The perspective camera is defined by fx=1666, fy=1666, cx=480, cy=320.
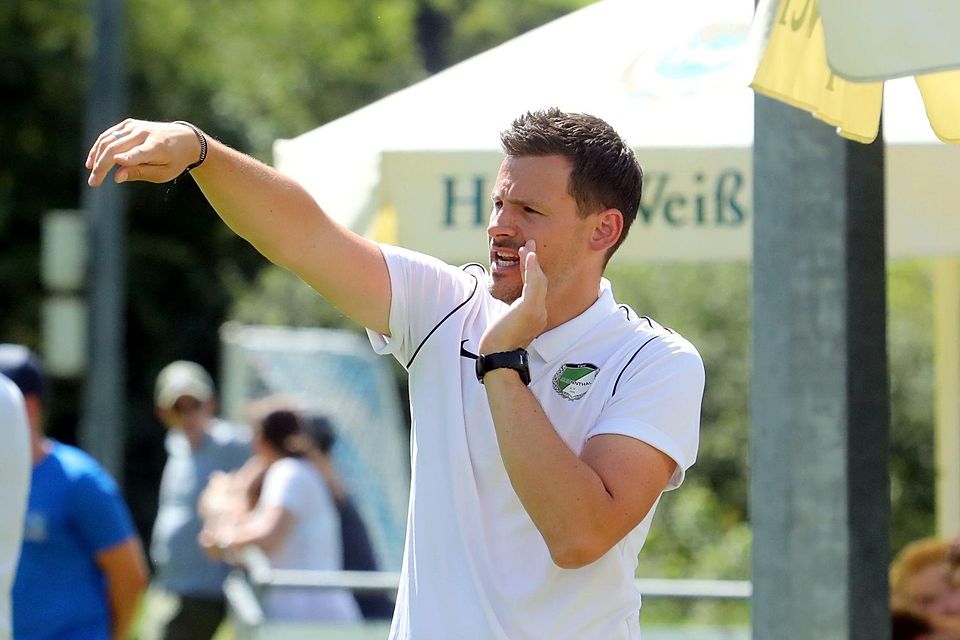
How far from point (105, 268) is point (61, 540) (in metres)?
4.78

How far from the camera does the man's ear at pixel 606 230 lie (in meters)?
2.87

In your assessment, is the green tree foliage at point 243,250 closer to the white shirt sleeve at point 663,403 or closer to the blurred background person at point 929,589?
the blurred background person at point 929,589

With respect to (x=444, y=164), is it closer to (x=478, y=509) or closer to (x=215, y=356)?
(x=478, y=509)

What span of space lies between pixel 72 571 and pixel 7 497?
1.57m

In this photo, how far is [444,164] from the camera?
162 inches

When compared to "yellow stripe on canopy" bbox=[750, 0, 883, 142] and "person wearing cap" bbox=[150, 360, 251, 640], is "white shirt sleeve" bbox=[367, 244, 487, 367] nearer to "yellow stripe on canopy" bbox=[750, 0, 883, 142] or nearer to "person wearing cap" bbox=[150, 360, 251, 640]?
"yellow stripe on canopy" bbox=[750, 0, 883, 142]

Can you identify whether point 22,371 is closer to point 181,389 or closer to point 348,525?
point 348,525

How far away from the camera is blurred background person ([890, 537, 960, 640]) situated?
4.46 m

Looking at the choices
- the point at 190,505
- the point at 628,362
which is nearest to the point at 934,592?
the point at 628,362

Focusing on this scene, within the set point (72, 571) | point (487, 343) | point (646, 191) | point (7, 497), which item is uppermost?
point (646, 191)

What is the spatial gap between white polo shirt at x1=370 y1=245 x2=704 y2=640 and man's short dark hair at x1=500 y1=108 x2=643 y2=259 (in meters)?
0.20

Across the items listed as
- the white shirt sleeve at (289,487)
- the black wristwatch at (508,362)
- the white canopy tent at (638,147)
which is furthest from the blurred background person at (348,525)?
the black wristwatch at (508,362)

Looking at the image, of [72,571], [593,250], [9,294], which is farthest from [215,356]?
[593,250]

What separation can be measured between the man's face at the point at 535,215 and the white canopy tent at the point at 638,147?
1.23 meters
